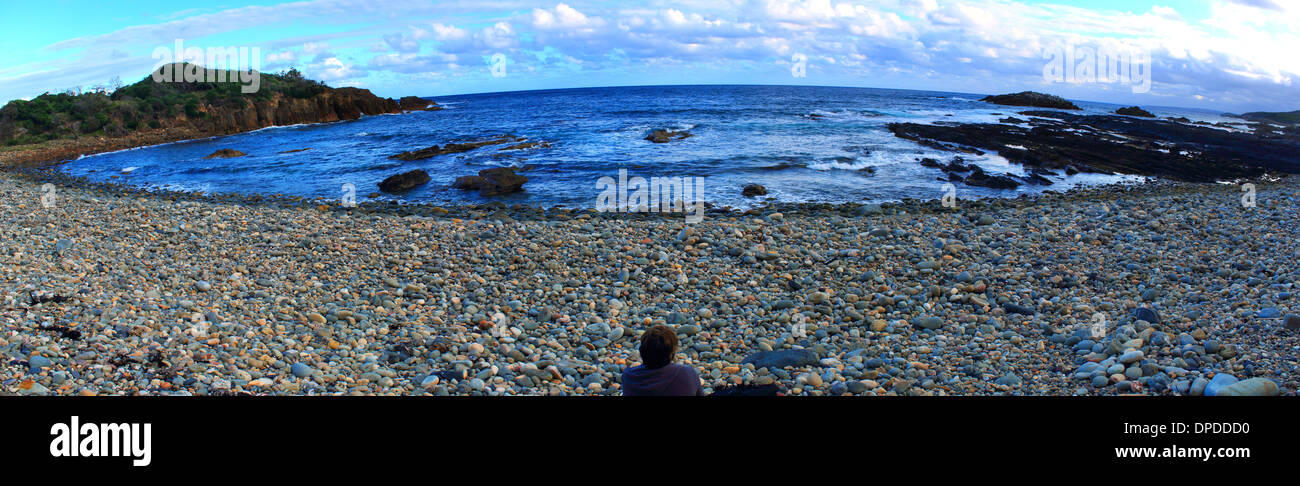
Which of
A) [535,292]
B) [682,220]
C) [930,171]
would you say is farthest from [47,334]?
[930,171]

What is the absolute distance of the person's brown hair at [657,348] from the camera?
14.6 ft

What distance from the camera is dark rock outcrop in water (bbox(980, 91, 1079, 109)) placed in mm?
84750

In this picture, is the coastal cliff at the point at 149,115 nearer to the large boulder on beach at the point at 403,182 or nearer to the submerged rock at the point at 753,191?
the large boulder on beach at the point at 403,182

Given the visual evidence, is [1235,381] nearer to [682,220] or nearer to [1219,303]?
[1219,303]

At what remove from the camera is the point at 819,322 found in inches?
330

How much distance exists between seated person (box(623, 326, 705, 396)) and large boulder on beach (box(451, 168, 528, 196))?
54.0 feet

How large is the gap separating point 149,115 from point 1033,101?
9634cm

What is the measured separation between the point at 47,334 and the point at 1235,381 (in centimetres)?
1112

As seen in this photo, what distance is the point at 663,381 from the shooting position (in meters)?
4.48

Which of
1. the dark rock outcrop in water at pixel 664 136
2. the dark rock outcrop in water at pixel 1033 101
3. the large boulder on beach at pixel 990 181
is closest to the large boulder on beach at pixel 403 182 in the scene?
the dark rock outcrop in water at pixel 664 136

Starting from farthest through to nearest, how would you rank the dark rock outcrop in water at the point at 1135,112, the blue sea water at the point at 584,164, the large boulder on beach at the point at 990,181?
the dark rock outcrop in water at the point at 1135,112
the large boulder on beach at the point at 990,181
the blue sea water at the point at 584,164

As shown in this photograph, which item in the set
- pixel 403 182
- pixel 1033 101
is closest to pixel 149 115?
pixel 403 182

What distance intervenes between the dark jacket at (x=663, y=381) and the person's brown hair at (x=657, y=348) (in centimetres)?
4

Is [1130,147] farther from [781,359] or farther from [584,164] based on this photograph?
[781,359]
